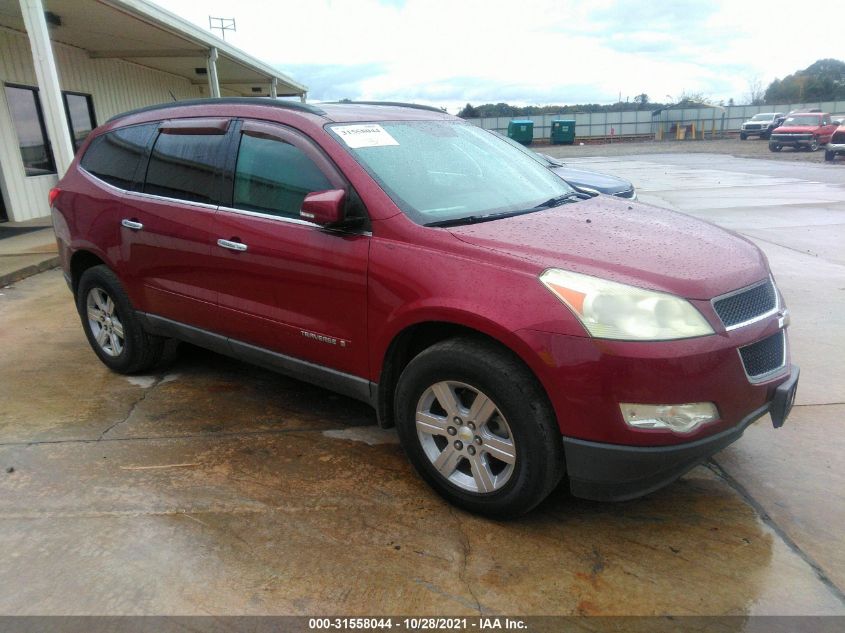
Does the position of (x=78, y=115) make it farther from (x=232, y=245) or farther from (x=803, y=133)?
(x=803, y=133)

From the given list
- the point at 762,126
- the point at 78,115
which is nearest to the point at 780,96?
the point at 762,126

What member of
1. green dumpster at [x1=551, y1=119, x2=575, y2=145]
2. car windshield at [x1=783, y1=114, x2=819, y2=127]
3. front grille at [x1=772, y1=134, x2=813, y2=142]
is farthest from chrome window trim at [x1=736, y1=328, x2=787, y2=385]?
green dumpster at [x1=551, y1=119, x2=575, y2=145]

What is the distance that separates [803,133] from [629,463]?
3543 cm

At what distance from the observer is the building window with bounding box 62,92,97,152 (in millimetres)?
13047

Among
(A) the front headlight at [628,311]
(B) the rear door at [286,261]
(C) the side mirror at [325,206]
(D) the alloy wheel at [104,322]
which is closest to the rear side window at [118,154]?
(D) the alloy wheel at [104,322]

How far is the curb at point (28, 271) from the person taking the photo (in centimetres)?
721

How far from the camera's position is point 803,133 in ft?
103

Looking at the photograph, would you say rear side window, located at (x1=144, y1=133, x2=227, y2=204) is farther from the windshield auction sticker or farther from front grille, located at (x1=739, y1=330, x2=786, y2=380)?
front grille, located at (x1=739, y1=330, x2=786, y2=380)

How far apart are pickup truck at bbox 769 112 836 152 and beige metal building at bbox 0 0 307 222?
2699cm

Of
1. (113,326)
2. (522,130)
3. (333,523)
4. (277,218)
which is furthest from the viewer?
(522,130)

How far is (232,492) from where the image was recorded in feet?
9.95

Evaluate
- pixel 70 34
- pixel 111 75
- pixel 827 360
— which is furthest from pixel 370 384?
pixel 111 75

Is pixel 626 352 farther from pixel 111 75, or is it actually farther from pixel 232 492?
pixel 111 75

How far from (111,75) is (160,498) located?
1496 cm
